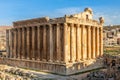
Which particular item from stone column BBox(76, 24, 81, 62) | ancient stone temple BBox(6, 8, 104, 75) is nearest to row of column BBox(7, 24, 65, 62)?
ancient stone temple BBox(6, 8, 104, 75)

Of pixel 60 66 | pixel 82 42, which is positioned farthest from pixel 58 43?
pixel 82 42

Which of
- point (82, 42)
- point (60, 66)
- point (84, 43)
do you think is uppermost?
point (82, 42)

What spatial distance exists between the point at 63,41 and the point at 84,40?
643cm

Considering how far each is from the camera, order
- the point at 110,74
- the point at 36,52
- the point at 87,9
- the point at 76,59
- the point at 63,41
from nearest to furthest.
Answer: the point at 110,74, the point at 63,41, the point at 76,59, the point at 36,52, the point at 87,9

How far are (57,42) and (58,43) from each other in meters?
0.27

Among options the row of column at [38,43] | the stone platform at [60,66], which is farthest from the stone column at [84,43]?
the row of column at [38,43]

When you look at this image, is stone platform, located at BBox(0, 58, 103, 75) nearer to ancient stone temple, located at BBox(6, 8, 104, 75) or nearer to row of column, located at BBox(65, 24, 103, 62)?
ancient stone temple, located at BBox(6, 8, 104, 75)

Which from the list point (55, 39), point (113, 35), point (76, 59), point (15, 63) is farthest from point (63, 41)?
point (113, 35)

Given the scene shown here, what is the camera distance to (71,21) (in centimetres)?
3772

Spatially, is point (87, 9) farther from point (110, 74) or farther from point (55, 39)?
point (110, 74)

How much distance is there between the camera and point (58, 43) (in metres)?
37.2

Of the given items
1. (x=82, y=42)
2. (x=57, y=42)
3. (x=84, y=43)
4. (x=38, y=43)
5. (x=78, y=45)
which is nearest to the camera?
(x=57, y=42)

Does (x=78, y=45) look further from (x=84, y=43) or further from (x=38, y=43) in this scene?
(x=38, y=43)

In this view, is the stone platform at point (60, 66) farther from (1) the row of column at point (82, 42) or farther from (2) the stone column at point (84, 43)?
(2) the stone column at point (84, 43)
